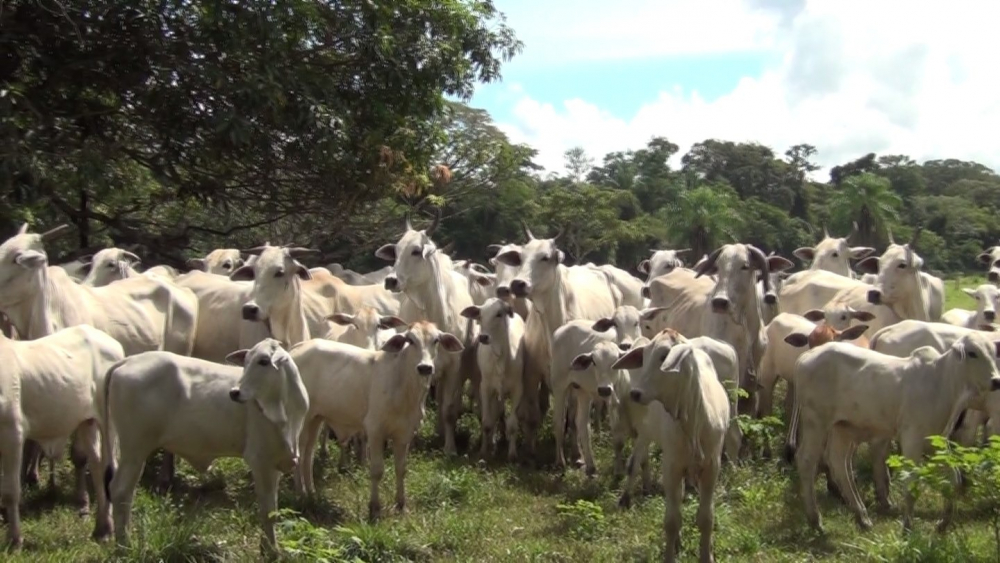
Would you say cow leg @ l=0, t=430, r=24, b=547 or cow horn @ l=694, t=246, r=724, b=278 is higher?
cow horn @ l=694, t=246, r=724, b=278

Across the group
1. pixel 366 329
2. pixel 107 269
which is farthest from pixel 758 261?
pixel 107 269

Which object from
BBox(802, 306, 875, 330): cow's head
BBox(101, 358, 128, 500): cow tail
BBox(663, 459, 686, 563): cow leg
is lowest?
BBox(663, 459, 686, 563): cow leg

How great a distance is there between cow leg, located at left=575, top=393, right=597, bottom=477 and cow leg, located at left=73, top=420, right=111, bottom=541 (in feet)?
13.8

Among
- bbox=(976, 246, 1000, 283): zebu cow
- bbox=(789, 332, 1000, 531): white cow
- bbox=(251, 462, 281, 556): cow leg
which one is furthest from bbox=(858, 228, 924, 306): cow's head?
bbox=(251, 462, 281, 556): cow leg

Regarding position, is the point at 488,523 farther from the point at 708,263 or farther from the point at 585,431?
the point at 708,263

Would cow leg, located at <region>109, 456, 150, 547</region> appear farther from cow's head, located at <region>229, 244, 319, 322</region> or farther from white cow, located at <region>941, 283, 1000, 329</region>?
white cow, located at <region>941, 283, 1000, 329</region>

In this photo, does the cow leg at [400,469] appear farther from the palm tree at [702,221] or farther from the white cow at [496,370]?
the palm tree at [702,221]

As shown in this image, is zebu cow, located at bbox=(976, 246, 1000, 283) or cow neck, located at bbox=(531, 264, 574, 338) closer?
cow neck, located at bbox=(531, 264, 574, 338)

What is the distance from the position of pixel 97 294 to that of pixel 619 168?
1699 inches

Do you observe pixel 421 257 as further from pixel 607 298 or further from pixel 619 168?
pixel 619 168

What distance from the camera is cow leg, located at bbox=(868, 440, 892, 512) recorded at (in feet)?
27.6

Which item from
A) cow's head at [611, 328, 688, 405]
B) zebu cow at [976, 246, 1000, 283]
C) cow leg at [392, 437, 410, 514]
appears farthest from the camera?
zebu cow at [976, 246, 1000, 283]

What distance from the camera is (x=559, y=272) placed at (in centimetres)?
1105

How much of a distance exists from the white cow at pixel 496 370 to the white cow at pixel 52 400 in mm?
3730
